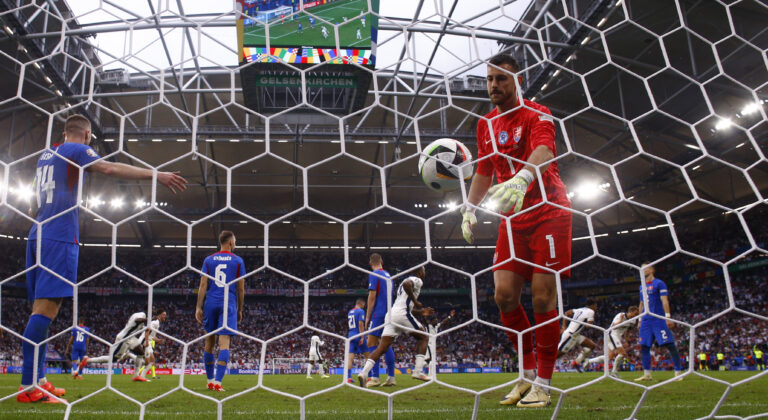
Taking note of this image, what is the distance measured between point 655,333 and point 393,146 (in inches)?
507

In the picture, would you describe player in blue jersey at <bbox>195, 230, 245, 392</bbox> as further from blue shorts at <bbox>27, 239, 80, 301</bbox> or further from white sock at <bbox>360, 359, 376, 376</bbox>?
blue shorts at <bbox>27, 239, 80, 301</bbox>

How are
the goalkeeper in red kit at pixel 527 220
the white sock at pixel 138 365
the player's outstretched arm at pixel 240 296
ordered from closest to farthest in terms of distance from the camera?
1. the goalkeeper in red kit at pixel 527 220
2. the player's outstretched arm at pixel 240 296
3. the white sock at pixel 138 365

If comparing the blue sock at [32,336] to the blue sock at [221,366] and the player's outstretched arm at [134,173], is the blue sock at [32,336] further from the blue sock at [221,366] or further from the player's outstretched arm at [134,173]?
the blue sock at [221,366]

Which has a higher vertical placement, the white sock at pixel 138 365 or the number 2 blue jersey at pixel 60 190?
the number 2 blue jersey at pixel 60 190

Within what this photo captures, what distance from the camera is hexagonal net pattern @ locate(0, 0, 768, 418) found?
19.4ft

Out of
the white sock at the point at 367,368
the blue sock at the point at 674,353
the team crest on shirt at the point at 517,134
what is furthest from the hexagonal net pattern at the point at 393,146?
the blue sock at the point at 674,353

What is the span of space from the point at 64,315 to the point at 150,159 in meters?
7.54

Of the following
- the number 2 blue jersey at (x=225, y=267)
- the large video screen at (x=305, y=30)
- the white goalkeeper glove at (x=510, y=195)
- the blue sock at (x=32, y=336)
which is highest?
the large video screen at (x=305, y=30)

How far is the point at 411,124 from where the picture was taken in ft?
26.9

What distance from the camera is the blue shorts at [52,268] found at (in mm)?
2576

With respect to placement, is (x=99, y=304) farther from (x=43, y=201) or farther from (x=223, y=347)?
(x=43, y=201)

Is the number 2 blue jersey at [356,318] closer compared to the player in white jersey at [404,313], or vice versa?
the player in white jersey at [404,313]

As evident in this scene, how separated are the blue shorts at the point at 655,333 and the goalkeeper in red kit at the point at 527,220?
434 centimetres

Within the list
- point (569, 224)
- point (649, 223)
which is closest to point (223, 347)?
point (569, 224)
